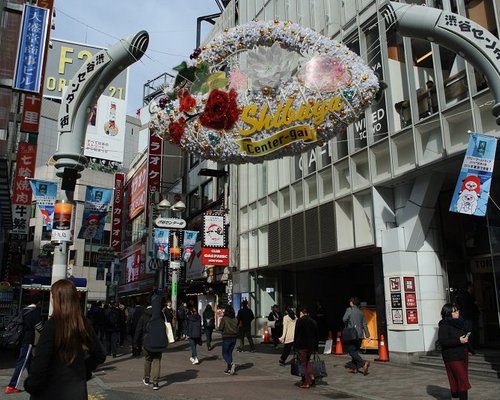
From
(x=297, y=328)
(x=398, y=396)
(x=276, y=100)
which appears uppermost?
(x=276, y=100)

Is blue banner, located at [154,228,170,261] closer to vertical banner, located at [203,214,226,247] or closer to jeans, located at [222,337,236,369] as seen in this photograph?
vertical banner, located at [203,214,226,247]

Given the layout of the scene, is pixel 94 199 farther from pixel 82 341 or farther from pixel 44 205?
pixel 82 341

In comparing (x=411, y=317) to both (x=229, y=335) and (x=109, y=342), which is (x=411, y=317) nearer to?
(x=229, y=335)

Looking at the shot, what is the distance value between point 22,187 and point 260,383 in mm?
19306

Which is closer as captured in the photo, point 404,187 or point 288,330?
point 288,330

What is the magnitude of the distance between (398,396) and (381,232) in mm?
6426

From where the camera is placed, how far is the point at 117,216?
5497 cm

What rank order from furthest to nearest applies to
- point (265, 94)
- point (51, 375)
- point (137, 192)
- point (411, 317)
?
1. point (137, 192)
2. point (411, 317)
3. point (265, 94)
4. point (51, 375)

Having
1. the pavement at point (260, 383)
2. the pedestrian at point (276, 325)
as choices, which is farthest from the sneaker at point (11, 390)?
the pedestrian at point (276, 325)

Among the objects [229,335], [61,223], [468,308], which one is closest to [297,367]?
[229,335]

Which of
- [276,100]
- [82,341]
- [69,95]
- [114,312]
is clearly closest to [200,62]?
[276,100]

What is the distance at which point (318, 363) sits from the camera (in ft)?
35.3

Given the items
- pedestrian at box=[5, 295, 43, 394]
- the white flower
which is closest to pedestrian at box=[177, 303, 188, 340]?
pedestrian at box=[5, 295, 43, 394]

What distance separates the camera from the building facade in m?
12.9
